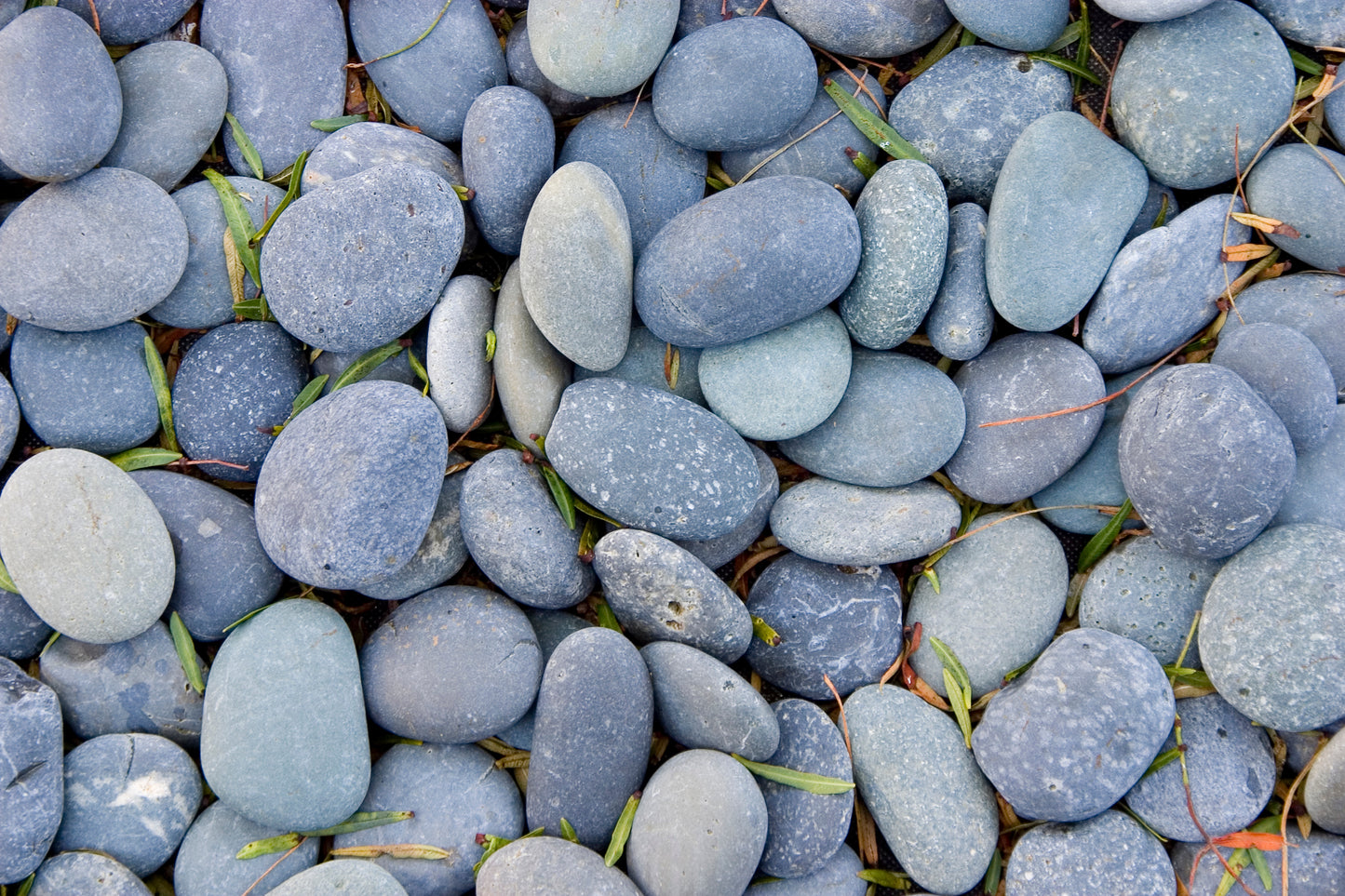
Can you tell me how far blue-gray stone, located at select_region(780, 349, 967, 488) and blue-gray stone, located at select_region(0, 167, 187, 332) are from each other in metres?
1.17

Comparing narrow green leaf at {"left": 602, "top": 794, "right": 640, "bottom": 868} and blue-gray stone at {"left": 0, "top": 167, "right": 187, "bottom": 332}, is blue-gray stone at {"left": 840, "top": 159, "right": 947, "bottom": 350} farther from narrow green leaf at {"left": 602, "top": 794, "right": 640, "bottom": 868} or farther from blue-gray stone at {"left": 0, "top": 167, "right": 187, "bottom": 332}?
blue-gray stone at {"left": 0, "top": 167, "right": 187, "bottom": 332}

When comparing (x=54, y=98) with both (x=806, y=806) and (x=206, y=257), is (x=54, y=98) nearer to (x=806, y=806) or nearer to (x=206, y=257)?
(x=206, y=257)

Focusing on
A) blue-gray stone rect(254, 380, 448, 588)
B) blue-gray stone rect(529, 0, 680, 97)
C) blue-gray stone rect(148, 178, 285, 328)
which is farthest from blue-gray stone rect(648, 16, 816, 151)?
blue-gray stone rect(254, 380, 448, 588)

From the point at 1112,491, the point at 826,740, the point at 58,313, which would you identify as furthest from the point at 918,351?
the point at 58,313

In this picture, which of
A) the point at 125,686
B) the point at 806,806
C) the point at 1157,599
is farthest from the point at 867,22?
the point at 125,686

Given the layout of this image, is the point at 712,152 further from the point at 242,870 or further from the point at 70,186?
the point at 242,870

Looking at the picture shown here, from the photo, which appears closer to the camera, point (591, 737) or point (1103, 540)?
point (591, 737)

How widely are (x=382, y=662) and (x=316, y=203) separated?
0.78 m

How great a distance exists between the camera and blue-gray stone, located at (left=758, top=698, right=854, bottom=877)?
4.52ft

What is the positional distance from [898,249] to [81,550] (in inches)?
55.7

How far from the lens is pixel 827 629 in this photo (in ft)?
4.91

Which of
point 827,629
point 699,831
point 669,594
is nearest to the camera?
point 699,831

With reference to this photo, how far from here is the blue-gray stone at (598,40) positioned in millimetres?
1453

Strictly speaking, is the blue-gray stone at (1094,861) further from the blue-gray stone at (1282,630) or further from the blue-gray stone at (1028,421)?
the blue-gray stone at (1028,421)
